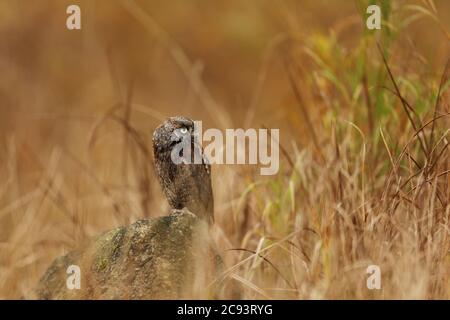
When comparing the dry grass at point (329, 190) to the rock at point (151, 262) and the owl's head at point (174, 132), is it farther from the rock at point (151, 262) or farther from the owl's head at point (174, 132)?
the owl's head at point (174, 132)

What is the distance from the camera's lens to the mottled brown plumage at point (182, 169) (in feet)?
11.8

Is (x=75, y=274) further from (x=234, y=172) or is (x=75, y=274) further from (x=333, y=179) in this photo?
(x=234, y=172)

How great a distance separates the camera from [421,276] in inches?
131

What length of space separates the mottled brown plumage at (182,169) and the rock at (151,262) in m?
0.20

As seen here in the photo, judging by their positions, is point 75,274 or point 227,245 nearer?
point 75,274

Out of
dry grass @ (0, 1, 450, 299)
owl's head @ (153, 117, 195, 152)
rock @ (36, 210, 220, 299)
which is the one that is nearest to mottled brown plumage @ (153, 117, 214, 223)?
owl's head @ (153, 117, 195, 152)

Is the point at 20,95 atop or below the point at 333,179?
atop

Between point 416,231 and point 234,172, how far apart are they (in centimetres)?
167

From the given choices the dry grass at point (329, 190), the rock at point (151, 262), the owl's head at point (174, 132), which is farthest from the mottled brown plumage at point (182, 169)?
the dry grass at point (329, 190)

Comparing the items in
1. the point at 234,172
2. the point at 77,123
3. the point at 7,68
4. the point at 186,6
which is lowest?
the point at 234,172

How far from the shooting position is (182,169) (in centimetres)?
371

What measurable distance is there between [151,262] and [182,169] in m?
0.46

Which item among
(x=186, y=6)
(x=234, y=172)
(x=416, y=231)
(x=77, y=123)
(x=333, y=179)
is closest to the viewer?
(x=416, y=231)
